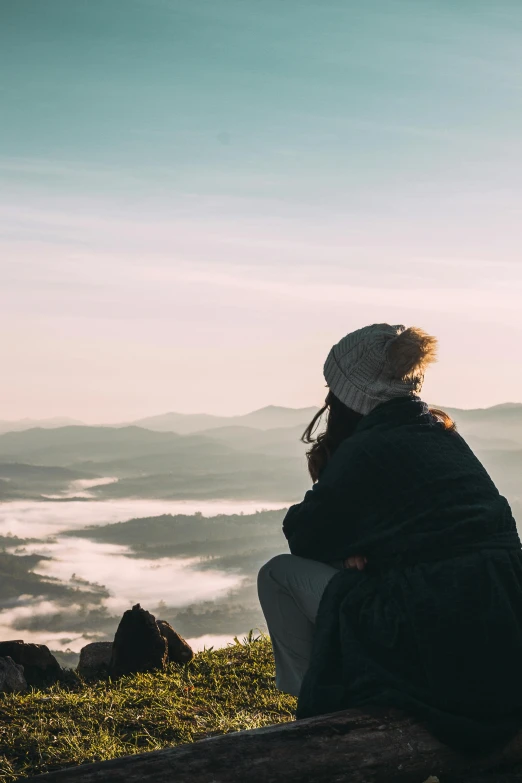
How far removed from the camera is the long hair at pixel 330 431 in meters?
3.93

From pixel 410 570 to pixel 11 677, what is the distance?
463cm

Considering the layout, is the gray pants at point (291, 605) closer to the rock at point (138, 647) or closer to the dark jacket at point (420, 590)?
the dark jacket at point (420, 590)

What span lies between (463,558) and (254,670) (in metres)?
4.19

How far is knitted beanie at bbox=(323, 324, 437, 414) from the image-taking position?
375 centimetres

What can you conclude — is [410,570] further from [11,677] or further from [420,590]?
[11,677]

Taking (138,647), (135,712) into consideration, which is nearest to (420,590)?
(135,712)

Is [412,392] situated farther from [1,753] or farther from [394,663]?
[1,753]

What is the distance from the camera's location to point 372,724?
3.31 meters

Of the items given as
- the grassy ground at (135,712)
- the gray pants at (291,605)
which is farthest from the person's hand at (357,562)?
the grassy ground at (135,712)

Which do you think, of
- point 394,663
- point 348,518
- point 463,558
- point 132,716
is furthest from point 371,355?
point 132,716

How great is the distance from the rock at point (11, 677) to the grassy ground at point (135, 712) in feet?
0.65

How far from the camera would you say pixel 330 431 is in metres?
4.00

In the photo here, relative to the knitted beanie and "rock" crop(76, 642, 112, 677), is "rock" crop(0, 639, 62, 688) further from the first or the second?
the knitted beanie

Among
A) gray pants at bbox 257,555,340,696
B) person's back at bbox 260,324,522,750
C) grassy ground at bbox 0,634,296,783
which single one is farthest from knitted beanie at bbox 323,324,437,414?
grassy ground at bbox 0,634,296,783
